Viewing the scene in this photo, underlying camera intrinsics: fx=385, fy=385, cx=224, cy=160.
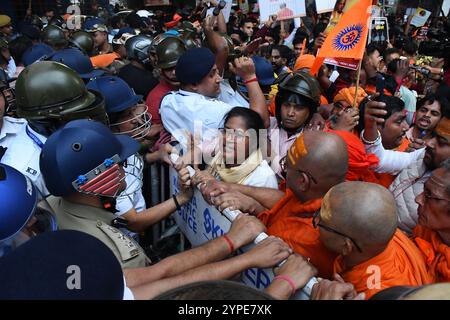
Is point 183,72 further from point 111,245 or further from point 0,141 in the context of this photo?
point 111,245

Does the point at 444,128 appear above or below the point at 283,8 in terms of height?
below

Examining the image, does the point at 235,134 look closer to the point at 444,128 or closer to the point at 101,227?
the point at 101,227

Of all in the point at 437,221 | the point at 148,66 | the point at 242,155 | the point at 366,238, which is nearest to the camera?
the point at 366,238

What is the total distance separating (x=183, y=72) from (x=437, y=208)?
7.91 ft

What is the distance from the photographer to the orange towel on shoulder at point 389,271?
1.73m

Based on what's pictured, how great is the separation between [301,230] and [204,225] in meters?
0.82

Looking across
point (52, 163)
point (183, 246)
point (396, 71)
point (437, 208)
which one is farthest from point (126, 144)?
point (396, 71)

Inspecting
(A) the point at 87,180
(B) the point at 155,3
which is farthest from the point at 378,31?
(B) the point at 155,3

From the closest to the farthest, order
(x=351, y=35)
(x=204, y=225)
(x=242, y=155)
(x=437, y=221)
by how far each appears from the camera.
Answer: (x=437, y=221), (x=204, y=225), (x=242, y=155), (x=351, y=35)

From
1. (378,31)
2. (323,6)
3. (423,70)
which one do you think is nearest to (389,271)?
(323,6)

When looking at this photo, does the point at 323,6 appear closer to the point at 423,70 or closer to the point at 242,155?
the point at 423,70

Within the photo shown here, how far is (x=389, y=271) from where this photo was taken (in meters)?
1.75

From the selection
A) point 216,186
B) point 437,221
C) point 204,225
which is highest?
point 437,221

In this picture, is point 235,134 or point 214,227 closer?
point 214,227
